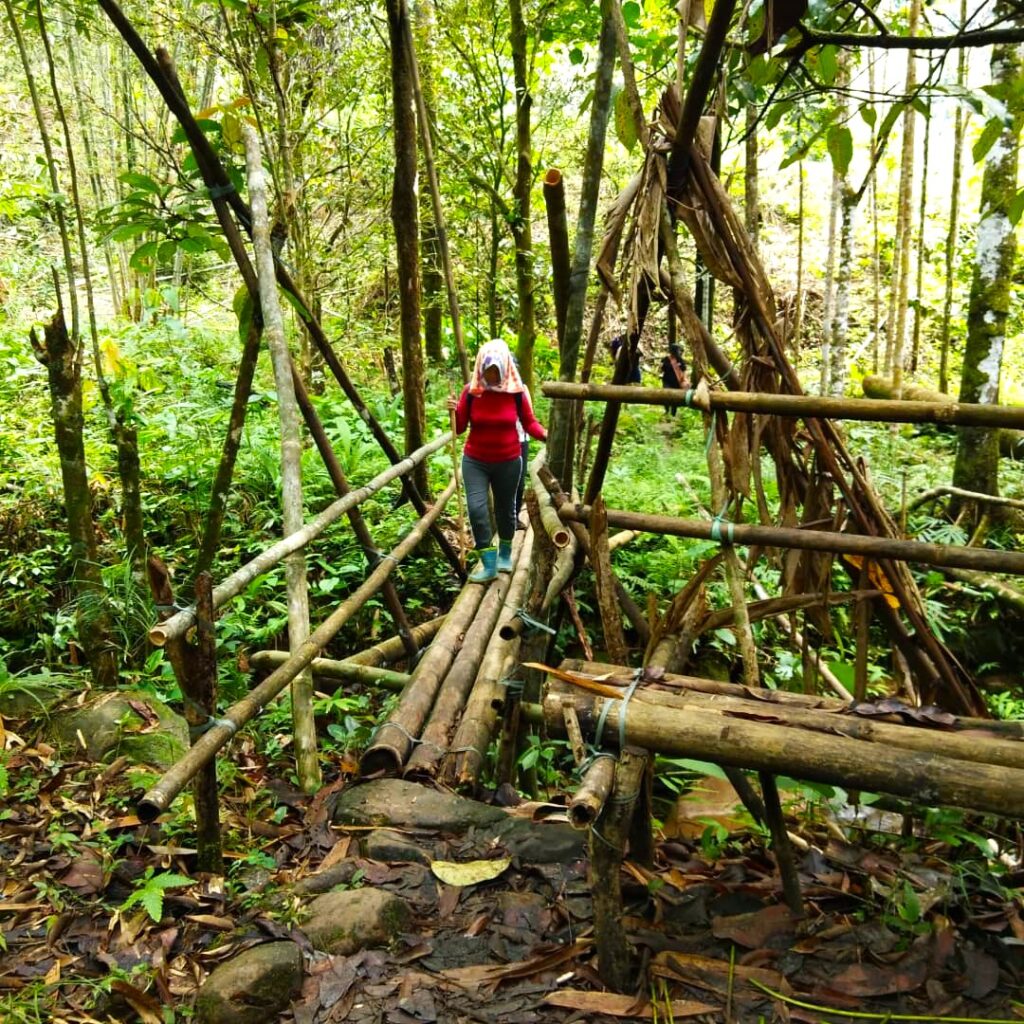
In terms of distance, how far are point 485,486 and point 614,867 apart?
128 inches

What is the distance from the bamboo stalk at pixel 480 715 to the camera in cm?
346

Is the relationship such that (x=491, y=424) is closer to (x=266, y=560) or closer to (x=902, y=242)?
(x=266, y=560)

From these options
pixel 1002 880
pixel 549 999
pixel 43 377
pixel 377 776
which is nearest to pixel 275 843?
pixel 377 776

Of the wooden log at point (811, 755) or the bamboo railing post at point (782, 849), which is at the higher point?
the wooden log at point (811, 755)

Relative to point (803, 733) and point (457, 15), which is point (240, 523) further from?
point (457, 15)

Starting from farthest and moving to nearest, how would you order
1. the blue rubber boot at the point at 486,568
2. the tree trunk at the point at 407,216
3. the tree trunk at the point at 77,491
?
the blue rubber boot at the point at 486,568 < the tree trunk at the point at 407,216 < the tree trunk at the point at 77,491

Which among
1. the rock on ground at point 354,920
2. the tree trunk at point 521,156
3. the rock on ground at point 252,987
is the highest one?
the tree trunk at point 521,156

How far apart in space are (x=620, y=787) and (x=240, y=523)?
4.60 meters

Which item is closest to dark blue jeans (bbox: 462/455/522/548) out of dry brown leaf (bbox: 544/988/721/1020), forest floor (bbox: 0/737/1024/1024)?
forest floor (bbox: 0/737/1024/1024)

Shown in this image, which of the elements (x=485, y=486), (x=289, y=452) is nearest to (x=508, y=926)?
(x=289, y=452)

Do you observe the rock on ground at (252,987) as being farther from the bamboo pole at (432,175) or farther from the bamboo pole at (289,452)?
the bamboo pole at (432,175)

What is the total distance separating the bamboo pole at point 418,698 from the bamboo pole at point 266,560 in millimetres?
938

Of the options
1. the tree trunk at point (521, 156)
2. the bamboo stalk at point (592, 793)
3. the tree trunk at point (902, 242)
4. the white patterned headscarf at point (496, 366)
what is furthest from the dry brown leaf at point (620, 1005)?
the tree trunk at point (902, 242)

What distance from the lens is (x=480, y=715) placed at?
3814 millimetres
